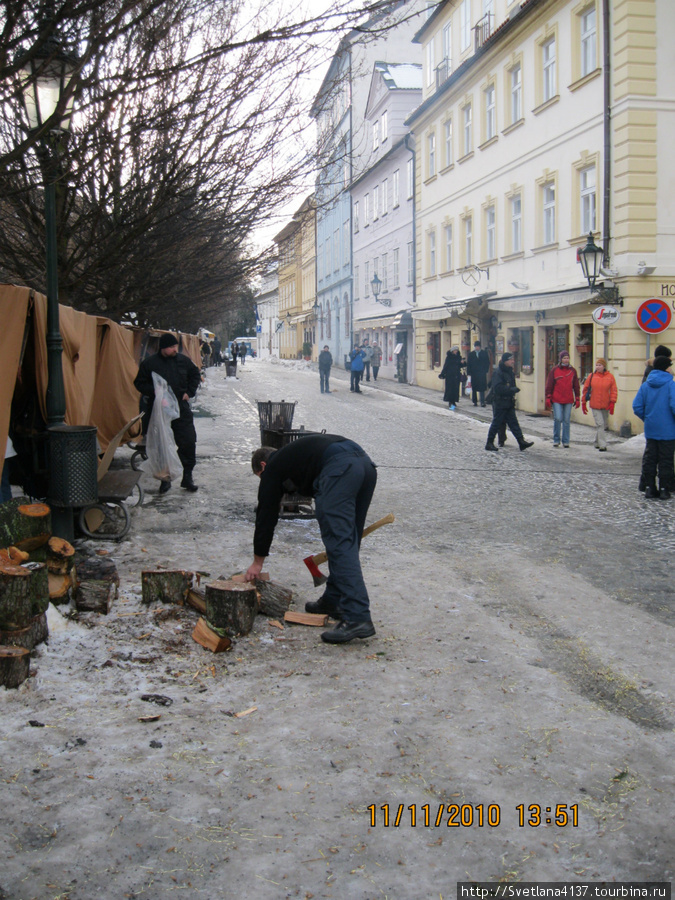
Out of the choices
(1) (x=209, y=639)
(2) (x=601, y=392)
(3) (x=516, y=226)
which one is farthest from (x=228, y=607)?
(3) (x=516, y=226)

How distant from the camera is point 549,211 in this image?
2131cm

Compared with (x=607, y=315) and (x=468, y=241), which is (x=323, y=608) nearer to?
(x=607, y=315)

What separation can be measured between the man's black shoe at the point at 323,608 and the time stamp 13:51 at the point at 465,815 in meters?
2.26

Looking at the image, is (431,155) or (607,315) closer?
(607,315)

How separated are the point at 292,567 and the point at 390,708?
2834mm

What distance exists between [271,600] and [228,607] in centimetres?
47

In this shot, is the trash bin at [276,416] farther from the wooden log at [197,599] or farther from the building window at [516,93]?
the building window at [516,93]

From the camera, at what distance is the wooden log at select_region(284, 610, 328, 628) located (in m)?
5.41

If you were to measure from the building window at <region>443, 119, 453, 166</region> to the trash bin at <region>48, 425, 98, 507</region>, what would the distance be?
25021 mm

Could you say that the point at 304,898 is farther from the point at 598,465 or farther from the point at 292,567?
the point at 598,465

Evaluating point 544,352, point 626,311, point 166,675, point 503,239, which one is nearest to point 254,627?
point 166,675

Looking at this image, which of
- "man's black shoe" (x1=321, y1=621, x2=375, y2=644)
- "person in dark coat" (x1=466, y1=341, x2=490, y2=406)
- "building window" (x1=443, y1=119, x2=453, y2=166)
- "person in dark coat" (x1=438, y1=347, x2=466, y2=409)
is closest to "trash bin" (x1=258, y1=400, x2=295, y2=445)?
"man's black shoe" (x1=321, y1=621, x2=375, y2=644)

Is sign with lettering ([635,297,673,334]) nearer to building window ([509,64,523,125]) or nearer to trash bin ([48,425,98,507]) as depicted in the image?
building window ([509,64,523,125])

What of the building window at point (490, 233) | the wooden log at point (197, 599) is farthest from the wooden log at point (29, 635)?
the building window at point (490, 233)
